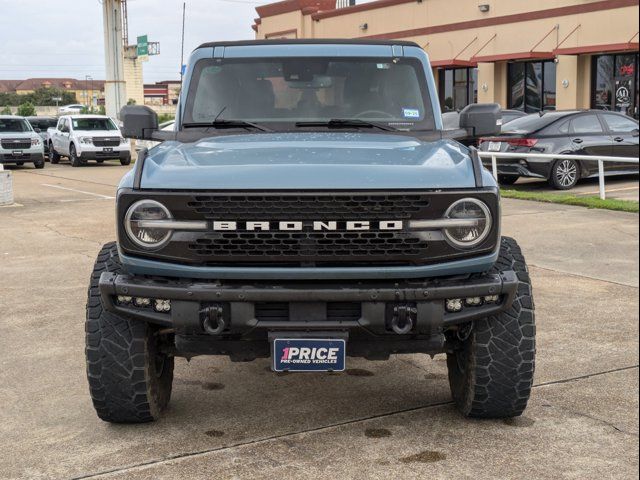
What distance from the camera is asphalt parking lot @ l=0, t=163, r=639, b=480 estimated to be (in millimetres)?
3867

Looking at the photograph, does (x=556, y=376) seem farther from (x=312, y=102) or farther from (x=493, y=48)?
(x=493, y=48)

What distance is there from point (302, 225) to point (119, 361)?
1.12m

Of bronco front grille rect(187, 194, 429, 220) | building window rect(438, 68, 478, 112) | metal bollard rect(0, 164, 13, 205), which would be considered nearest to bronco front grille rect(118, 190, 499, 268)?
bronco front grille rect(187, 194, 429, 220)

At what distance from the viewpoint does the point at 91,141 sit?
27266 mm

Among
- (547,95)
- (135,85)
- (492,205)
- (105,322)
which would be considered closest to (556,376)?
(492,205)

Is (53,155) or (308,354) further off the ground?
(53,155)

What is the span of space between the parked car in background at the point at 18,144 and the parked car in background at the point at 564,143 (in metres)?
15.8

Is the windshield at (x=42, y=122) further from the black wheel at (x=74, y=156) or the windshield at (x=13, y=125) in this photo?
the black wheel at (x=74, y=156)

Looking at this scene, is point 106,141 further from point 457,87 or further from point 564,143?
point 457,87

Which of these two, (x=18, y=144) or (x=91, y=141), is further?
(x=91, y=141)

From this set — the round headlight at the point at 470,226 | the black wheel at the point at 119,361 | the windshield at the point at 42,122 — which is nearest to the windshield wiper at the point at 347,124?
the round headlight at the point at 470,226

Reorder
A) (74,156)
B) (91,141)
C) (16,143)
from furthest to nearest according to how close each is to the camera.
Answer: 1. (74,156)
2. (91,141)
3. (16,143)

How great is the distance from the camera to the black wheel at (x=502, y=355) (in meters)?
4.11

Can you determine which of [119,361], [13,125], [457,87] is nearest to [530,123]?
[119,361]
